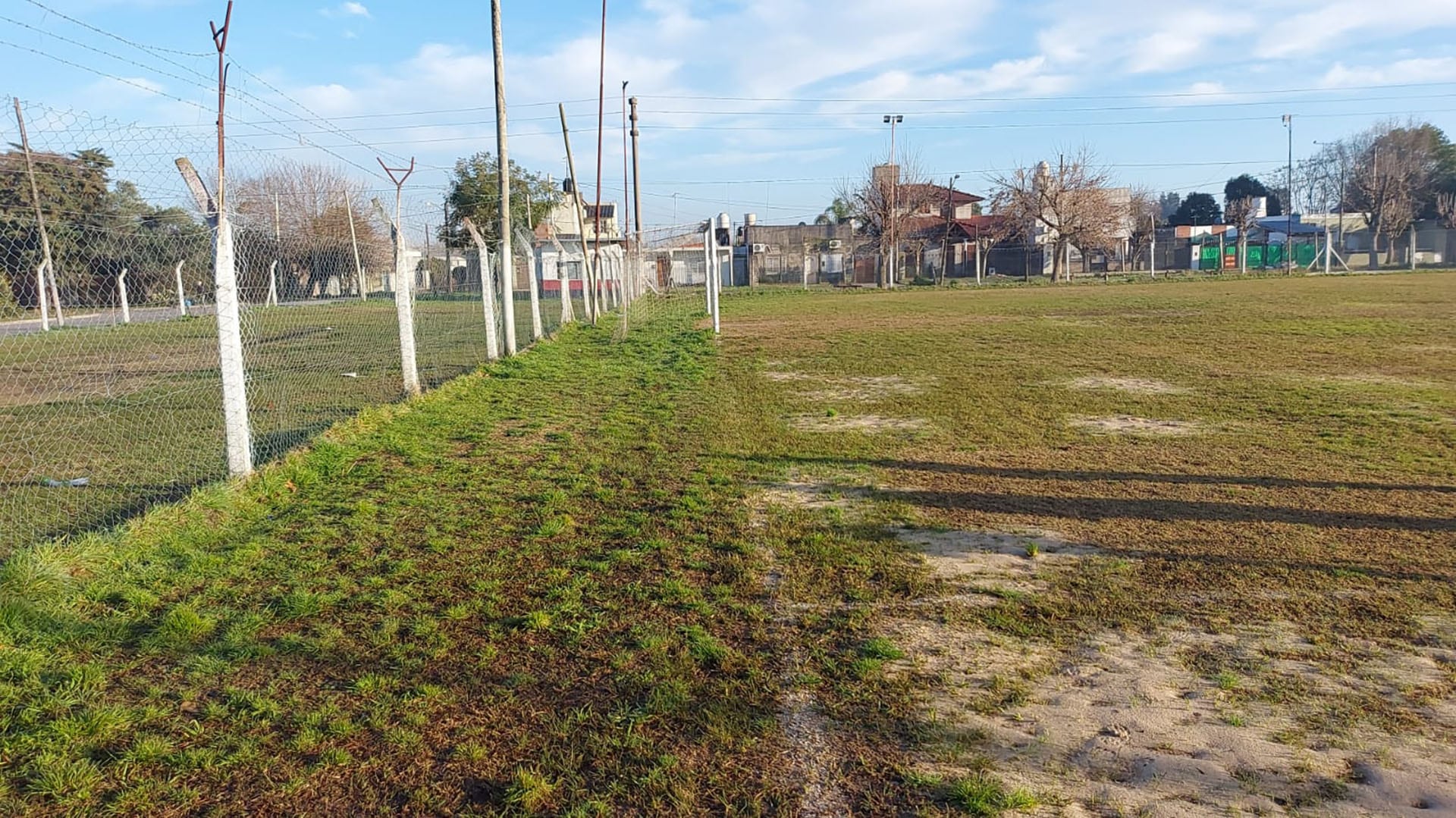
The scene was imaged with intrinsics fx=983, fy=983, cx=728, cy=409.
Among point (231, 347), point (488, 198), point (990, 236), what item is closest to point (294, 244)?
point (231, 347)

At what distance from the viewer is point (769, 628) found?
13.5 ft

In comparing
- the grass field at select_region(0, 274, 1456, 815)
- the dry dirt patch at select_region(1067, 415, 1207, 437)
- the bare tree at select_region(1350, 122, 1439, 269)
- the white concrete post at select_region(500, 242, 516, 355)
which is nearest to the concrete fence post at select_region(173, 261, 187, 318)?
the white concrete post at select_region(500, 242, 516, 355)

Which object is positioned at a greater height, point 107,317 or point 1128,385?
point 107,317

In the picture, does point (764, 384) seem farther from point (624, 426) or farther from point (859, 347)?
point (859, 347)

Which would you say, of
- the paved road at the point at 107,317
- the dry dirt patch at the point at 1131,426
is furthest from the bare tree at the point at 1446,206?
the paved road at the point at 107,317

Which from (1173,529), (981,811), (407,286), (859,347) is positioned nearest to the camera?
(981,811)

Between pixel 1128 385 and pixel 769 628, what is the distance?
8.34 metres

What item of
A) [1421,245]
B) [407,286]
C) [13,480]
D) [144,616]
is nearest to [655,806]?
[144,616]

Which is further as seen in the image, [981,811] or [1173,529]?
[1173,529]

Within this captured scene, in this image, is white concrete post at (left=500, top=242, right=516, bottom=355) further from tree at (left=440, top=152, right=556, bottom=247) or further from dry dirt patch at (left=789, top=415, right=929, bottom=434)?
tree at (left=440, top=152, right=556, bottom=247)

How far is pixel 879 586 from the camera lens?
4598mm

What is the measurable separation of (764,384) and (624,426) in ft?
10.8

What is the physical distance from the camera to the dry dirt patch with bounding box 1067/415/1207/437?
8219 mm

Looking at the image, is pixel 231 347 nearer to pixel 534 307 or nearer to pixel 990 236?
pixel 534 307
